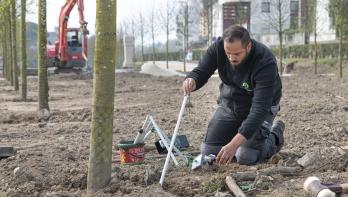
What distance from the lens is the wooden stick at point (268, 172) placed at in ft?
16.3

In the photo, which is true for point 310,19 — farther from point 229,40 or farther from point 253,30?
point 253,30

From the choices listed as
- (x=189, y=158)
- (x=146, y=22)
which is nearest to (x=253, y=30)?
(x=146, y=22)

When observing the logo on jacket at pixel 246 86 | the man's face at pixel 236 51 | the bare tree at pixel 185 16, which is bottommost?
the logo on jacket at pixel 246 86

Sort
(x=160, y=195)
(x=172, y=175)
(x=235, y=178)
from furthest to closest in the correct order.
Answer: (x=172, y=175) → (x=235, y=178) → (x=160, y=195)

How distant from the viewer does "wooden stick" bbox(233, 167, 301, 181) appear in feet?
16.3

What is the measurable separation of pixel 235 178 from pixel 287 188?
51cm

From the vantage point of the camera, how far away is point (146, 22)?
52.1m

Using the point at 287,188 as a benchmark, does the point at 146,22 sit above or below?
above

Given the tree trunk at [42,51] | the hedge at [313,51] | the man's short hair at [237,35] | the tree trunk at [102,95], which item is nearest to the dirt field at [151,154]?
the tree trunk at [102,95]

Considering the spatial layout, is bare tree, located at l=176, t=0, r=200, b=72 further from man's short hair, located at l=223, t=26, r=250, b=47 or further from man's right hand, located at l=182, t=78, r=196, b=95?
man's short hair, located at l=223, t=26, r=250, b=47

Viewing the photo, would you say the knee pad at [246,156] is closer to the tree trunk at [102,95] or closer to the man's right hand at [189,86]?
the man's right hand at [189,86]

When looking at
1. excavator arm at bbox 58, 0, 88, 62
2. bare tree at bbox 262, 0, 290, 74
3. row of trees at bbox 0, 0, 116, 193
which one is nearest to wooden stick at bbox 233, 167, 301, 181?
row of trees at bbox 0, 0, 116, 193

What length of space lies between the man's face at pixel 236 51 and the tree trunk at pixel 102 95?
3.65 feet

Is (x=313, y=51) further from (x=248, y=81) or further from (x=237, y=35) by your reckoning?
(x=237, y=35)
